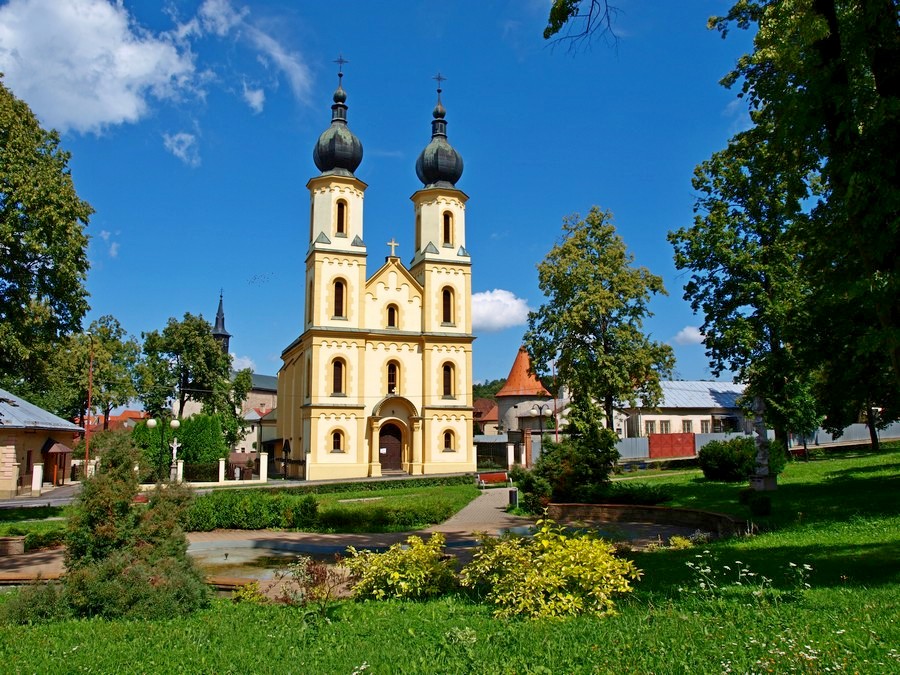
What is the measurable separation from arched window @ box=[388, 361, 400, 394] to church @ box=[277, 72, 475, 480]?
0.23ft

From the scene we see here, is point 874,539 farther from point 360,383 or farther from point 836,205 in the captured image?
point 360,383

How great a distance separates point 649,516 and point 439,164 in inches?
1265

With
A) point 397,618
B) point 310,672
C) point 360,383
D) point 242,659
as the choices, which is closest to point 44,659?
point 242,659

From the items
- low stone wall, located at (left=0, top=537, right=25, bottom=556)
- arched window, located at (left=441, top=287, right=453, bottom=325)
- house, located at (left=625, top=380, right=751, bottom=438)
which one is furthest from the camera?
house, located at (left=625, top=380, right=751, bottom=438)

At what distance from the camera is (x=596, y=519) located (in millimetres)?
18672

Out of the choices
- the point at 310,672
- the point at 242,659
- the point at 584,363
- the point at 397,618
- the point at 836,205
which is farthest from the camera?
the point at 584,363

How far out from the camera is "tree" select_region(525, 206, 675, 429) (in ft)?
102

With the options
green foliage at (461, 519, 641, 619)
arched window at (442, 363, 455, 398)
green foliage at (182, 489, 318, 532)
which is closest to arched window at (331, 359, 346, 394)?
arched window at (442, 363, 455, 398)

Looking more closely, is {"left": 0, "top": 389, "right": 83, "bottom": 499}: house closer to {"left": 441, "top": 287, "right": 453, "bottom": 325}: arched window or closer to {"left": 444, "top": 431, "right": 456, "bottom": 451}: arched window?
{"left": 444, "top": 431, "right": 456, "bottom": 451}: arched window

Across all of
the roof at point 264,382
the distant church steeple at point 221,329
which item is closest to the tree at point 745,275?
the distant church steeple at point 221,329

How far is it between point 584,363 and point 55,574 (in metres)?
23.9

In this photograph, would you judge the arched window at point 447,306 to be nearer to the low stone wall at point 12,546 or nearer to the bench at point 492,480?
the bench at point 492,480

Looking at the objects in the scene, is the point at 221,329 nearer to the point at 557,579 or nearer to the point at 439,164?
the point at 439,164

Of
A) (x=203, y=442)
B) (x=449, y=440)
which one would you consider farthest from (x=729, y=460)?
(x=203, y=442)
